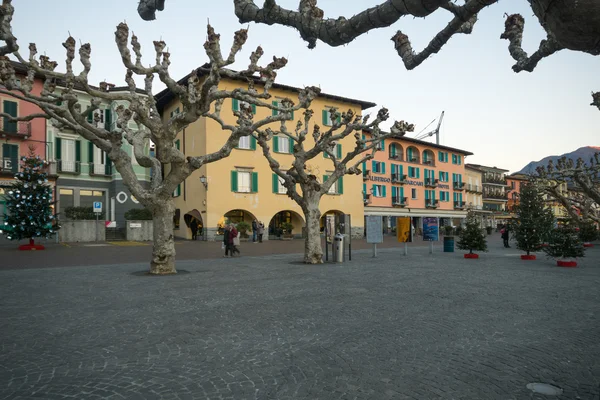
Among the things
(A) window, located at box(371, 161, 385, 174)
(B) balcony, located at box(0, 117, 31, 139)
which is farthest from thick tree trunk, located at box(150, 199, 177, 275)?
(A) window, located at box(371, 161, 385, 174)

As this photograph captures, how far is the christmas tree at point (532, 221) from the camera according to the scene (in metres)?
17.1

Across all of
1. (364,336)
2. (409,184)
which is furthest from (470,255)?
(409,184)

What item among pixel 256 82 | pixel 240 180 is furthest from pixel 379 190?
pixel 256 82

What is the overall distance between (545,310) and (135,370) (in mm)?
6480

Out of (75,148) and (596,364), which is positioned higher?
(75,148)

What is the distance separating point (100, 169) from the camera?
3522 centimetres

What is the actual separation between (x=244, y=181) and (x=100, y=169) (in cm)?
1203

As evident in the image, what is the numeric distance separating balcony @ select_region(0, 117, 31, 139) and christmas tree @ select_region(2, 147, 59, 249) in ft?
23.8

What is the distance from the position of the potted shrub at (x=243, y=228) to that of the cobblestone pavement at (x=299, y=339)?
22376 millimetres

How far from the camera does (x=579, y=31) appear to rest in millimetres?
2008

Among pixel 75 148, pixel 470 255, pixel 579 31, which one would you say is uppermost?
pixel 75 148

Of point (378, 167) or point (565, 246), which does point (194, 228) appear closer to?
point (378, 167)

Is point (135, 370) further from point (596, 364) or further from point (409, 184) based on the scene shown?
point (409, 184)

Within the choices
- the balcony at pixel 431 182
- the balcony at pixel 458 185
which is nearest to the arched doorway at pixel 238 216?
the balcony at pixel 431 182
